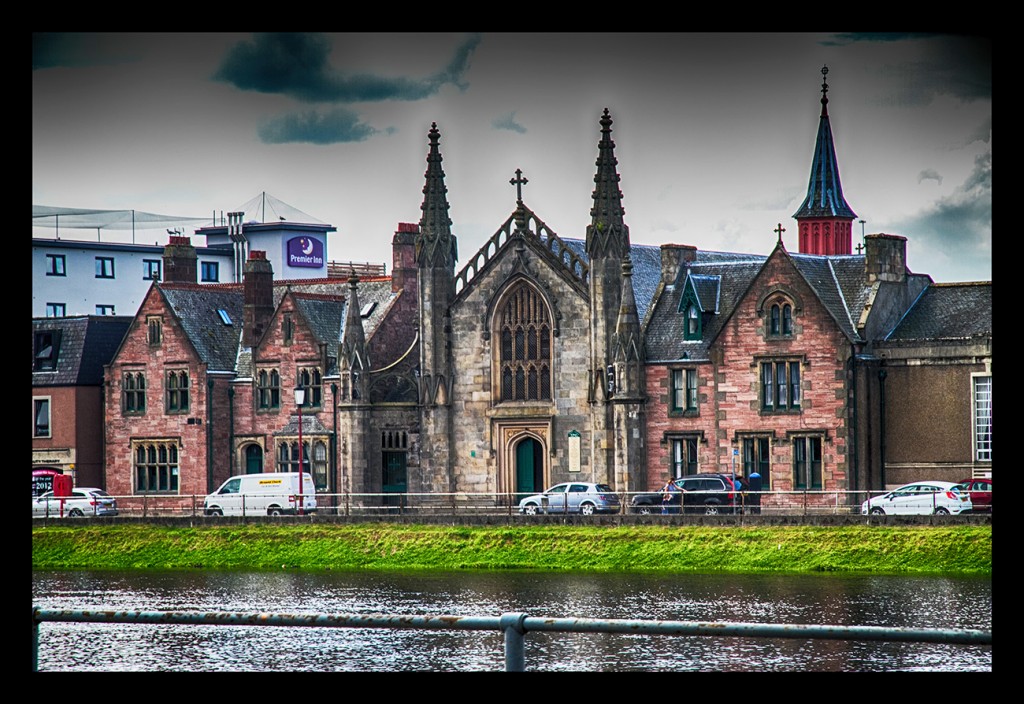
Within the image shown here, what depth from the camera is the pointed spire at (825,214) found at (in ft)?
293

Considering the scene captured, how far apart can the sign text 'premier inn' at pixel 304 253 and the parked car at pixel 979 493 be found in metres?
79.7

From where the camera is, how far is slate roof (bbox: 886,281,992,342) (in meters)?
59.3

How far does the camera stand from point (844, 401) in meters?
60.2

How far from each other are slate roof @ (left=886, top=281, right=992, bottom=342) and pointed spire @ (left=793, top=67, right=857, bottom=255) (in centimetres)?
2680

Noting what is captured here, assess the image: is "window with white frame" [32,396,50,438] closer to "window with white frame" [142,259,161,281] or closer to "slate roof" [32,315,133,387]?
"slate roof" [32,315,133,387]

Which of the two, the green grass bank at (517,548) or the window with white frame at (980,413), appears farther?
the window with white frame at (980,413)

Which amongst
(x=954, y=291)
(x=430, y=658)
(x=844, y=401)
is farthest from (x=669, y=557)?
(x=430, y=658)

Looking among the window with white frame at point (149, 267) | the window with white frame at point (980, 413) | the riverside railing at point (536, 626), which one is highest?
the window with white frame at point (149, 267)

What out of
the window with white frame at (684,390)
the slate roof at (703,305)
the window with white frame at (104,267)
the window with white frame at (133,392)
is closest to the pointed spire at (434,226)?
the slate roof at (703,305)

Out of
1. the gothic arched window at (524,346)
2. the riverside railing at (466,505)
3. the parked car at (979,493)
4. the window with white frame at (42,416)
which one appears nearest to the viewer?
the parked car at (979,493)

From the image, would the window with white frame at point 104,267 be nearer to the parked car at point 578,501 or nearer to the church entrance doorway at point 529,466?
the church entrance doorway at point 529,466

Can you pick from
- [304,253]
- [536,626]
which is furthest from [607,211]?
[304,253]
